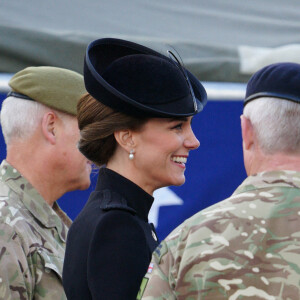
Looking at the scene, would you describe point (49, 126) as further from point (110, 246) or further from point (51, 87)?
point (110, 246)

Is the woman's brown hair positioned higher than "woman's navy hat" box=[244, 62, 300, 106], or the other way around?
"woman's navy hat" box=[244, 62, 300, 106]

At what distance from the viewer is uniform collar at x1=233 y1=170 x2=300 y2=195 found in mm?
1768

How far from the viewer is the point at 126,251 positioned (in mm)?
1913

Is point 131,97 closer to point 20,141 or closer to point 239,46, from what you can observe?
point 20,141

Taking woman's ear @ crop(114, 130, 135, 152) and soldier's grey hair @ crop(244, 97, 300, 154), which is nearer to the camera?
soldier's grey hair @ crop(244, 97, 300, 154)

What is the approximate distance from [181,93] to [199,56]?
180cm

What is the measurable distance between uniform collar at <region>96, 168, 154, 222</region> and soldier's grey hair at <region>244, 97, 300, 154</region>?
0.46 meters

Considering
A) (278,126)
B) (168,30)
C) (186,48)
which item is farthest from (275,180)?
(168,30)

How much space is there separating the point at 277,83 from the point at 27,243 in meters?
1.02

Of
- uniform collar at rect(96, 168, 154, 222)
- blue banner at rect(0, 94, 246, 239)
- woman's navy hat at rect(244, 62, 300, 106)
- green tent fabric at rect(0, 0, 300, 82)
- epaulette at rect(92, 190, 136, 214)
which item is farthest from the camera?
blue banner at rect(0, 94, 246, 239)

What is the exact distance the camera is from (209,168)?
4070 mm

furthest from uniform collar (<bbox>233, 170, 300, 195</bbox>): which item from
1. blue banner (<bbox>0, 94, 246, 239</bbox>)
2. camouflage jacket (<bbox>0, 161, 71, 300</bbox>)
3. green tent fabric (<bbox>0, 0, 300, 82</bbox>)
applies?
blue banner (<bbox>0, 94, 246, 239</bbox>)

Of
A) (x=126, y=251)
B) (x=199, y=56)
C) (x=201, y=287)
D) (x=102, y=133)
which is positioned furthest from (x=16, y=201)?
(x=199, y=56)

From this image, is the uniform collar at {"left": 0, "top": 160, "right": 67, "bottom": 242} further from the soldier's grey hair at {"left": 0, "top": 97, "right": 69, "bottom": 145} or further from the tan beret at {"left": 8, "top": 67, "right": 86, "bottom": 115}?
the tan beret at {"left": 8, "top": 67, "right": 86, "bottom": 115}
